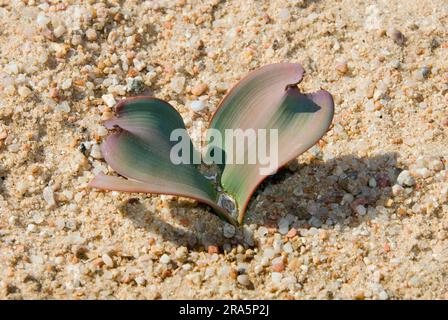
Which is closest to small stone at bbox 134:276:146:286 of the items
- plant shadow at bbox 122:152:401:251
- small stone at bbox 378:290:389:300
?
plant shadow at bbox 122:152:401:251

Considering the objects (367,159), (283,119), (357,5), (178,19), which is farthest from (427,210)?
(178,19)

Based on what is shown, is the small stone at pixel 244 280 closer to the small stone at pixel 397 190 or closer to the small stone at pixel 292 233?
the small stone at pixel 292 233

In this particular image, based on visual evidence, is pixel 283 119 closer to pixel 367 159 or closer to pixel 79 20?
pixel 367 159

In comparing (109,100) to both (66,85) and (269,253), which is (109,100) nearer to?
(66,85)

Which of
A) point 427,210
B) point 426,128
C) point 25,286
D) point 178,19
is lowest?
point 25,286

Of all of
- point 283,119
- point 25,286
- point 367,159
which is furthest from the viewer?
point 367,159

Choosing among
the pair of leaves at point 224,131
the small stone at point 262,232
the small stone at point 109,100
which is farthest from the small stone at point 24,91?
the small stone at point 262,232

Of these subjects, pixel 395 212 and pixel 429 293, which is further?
pixel 395 212
